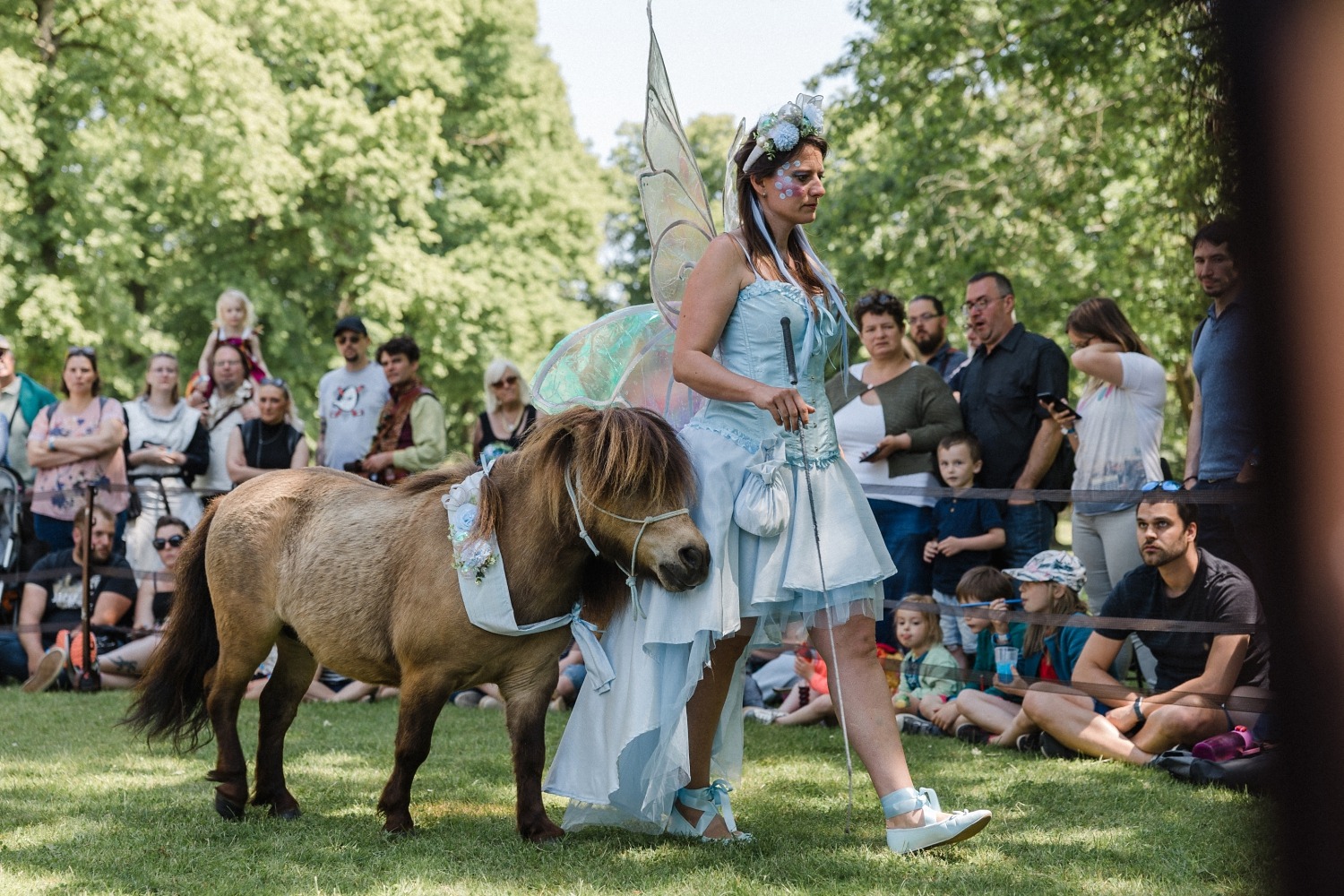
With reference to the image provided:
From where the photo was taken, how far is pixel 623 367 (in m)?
4.84

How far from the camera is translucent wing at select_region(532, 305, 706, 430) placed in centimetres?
477

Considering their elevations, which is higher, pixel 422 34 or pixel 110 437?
pixel 422 34

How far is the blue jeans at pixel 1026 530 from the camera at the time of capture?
7332mm

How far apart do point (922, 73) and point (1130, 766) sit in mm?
13139

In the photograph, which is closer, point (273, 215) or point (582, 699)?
point (582, 699)

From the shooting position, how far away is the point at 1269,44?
4.45 feet

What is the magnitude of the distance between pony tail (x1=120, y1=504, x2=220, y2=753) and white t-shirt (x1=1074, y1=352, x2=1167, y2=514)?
457 cm

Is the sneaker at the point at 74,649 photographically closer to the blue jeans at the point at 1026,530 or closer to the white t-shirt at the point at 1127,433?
the blue jeans at the point at 1026,530

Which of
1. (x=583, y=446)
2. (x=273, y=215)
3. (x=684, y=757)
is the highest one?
(x=273, y=215)

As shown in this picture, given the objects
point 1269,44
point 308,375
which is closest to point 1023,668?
point 1269,44

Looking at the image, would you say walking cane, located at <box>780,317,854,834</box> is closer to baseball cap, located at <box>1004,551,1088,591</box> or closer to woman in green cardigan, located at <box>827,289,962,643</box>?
baseball cap, located at <box>1004,551,1088,591</box>

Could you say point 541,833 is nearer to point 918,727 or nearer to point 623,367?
point 623,367

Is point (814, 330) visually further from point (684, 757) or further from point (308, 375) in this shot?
point (308, 375)

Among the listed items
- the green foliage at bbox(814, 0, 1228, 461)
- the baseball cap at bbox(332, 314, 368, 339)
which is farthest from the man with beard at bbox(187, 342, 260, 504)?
the green foliage at bbox(814, 0, 1228, 461)
